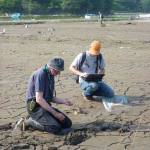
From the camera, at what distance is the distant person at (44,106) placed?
850cm

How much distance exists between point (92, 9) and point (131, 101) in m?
86.9

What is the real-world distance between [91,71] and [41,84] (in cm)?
285

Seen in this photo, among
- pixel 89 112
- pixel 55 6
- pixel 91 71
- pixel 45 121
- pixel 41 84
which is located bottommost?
pixel 55 6

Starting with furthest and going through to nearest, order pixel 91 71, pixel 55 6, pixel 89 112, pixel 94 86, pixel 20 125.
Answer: pixel 55 6, pixel 91 71, pixel 94 86, pixel 89 112, pixel 20 125

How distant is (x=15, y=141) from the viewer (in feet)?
26.7

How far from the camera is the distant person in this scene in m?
8.50

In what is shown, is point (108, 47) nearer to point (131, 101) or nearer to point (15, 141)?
point (131, 101)

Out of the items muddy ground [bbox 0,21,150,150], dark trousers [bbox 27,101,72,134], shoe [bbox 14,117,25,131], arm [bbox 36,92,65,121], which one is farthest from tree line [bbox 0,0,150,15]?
arm [bbox 36,92,65,121]

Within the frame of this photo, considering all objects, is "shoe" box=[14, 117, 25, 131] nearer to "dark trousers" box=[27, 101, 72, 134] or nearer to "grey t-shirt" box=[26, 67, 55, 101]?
"dark trousers" box=[27, 101, 72, 134]

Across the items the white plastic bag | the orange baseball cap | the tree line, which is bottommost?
the tree line

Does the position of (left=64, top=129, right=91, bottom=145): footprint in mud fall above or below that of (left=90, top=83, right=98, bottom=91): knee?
below

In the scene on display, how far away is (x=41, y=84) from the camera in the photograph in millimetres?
8531

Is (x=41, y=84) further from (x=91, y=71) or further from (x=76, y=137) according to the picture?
(x=91, y=71)

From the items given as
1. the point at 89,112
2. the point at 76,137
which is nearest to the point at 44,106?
the point at 76,137
